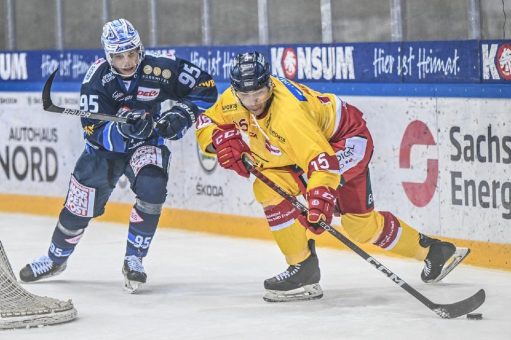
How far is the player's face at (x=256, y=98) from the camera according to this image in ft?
19.0

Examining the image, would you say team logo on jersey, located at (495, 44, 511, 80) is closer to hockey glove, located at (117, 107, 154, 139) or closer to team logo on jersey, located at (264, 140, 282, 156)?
team logo on jersey, located at (264, 140, 282, 156)

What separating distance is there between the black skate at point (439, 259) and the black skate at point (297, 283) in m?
0.58

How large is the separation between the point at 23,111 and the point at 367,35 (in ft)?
9.51

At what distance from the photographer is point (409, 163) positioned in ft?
24.2

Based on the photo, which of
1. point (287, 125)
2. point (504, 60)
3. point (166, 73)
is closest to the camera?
point (287, 125)

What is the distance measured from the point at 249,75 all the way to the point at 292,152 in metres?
0.39

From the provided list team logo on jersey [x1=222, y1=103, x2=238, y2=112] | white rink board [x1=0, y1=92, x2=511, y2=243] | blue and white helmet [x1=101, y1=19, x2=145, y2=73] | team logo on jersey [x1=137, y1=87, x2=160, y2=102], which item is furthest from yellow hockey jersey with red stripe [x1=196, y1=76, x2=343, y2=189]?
white rink board [x1=0, y1=92, x2=511, y2=243]

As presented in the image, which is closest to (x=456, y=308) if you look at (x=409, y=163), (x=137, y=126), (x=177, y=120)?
(x=177, y=120)

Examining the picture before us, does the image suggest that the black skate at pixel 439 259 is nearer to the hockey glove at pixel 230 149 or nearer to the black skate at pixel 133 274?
the hockey glove at pixel 230 149

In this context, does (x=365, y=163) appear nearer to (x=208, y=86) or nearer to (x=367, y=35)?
(x=208, y=86)

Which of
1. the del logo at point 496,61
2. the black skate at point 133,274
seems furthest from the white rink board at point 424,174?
the black skate at point 133,274

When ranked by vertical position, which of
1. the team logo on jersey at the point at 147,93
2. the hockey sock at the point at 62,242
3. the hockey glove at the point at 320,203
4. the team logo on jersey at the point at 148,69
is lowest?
the hockey sock at the point at 62,242

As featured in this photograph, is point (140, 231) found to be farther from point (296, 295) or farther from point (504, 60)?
point (504, 60)

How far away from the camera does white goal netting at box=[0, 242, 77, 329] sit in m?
5.66
